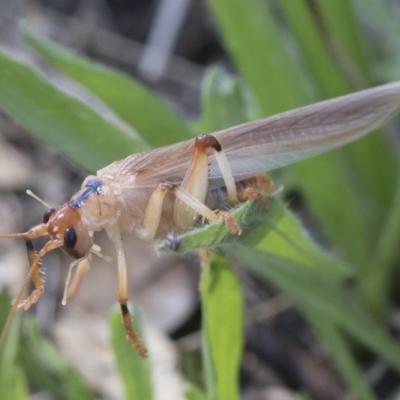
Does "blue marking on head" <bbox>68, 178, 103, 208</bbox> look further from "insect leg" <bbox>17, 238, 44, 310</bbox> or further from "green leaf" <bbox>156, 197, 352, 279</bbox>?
"green leaf" <bbox>156, 197, 352, 279</bbox>

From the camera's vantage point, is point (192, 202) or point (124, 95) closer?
point (192, 202)

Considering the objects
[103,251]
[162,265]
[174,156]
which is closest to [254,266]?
[174,156]

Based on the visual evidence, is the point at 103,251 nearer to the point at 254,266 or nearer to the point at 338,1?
the point at 254,266

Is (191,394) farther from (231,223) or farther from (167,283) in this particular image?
(167,283)

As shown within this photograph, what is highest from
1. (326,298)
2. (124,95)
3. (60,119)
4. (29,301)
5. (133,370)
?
(124,95)

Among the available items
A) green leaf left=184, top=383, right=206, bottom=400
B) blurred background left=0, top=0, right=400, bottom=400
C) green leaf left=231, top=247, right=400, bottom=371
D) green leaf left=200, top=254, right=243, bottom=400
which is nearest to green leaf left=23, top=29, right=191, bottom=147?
blurred background left=0, top=0, right=400, bottom=400

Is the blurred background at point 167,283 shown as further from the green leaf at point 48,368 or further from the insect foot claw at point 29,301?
the insect foot claw at point 29,301

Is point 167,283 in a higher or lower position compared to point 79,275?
higher

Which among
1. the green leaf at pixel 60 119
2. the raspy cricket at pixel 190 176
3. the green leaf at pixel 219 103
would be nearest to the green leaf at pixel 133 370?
the raspy cricket at pixel 190 176

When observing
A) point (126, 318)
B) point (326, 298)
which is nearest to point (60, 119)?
point (126, 318)
